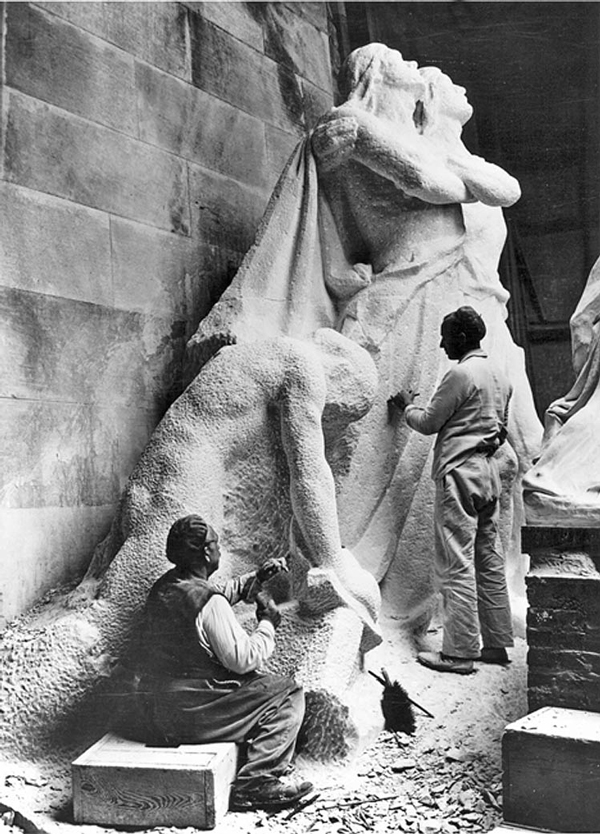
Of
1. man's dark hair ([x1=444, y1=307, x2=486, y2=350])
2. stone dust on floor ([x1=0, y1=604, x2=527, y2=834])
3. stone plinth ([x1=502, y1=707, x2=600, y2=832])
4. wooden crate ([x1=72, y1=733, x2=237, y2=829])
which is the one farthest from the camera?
man's dark hair ([x1=444, y1=307, x2=486, y2=350])

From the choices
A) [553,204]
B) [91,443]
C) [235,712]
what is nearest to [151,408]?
[91,443]

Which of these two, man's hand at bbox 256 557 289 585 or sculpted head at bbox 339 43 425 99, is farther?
sculpted head at bbox 339 43 425 99

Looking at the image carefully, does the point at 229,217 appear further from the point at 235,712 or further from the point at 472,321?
the point at 235,712

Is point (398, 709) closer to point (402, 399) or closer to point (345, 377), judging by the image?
point (345, 377)

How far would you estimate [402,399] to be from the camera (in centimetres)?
479

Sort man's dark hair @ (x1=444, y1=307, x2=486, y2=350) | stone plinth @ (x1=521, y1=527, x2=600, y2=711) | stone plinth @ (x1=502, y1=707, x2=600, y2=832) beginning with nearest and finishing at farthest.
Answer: stone plinth @ (x1=502, y1=707, x2=600, y2=832), stone plinth @ (x1=521, y1=527, x2=600, y2=711), man's dark hair @ (x1=444, y1=307, x2=486, y2=350)

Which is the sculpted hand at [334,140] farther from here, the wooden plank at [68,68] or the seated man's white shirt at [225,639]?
the seated man's white shirt at [225,639]

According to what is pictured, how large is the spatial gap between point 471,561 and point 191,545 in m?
1.28

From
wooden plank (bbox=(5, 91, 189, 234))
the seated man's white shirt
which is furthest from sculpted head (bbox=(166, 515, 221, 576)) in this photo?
wooden plank (bbox=(5, 91, 189, 234))

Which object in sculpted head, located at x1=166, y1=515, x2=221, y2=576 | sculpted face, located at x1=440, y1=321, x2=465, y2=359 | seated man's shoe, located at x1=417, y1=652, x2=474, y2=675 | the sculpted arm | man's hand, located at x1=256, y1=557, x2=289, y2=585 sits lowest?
seated man's shoe, located at x1=417, y1=652, x2=474, y2=675

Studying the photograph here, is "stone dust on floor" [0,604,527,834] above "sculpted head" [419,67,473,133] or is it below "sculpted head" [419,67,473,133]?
below

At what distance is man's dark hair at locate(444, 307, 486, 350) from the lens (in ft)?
14.3

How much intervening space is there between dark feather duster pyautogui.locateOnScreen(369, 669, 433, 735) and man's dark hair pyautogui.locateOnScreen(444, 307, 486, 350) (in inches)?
55.5

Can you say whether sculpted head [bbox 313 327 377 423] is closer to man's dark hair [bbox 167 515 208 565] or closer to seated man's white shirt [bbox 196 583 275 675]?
man's dark hair [bbox 167 515 208 565]
